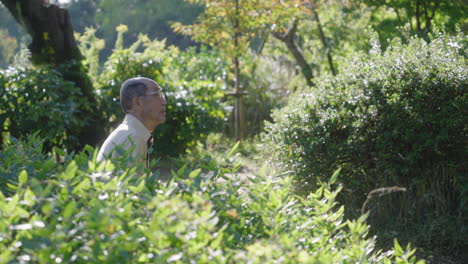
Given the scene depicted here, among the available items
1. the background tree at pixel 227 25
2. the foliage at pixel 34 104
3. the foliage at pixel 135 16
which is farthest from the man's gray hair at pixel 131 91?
the foliage at pixel 135 16

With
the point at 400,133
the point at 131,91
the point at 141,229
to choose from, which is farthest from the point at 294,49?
the point at 141,229

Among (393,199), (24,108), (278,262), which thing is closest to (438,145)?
(393,199)

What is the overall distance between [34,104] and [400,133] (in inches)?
206

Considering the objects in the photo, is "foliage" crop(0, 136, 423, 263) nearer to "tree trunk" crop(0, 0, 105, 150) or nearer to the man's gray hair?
the man's gray hair

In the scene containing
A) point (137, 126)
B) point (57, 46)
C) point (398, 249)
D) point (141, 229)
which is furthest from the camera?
point (57, 46)

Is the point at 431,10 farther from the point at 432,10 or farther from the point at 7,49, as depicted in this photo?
the point at 7,49

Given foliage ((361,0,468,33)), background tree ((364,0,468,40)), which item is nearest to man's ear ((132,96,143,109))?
background tree ((364,0,468,40))

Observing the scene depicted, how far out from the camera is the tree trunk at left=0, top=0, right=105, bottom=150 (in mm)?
8461

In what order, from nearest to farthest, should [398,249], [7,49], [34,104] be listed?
[398,249] → [34,104] → [7,49]

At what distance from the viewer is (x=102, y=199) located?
1899mm

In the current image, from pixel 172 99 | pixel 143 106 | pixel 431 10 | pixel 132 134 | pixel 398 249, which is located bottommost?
pixel 172 99

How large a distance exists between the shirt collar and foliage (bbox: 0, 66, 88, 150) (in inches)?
180

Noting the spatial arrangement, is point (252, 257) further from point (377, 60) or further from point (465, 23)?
point (465, 23)

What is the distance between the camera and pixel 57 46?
8.67m
